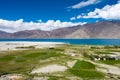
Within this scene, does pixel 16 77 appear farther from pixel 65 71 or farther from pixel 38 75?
pixel 65 71

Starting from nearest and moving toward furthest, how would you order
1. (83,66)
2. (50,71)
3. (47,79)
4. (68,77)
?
(47,79) → (68,77) → (50,71) → (83,66)

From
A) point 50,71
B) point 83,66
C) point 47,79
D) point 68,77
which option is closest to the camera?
point 47,79

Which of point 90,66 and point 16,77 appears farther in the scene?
point 90,66

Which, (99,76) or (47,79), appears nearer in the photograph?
(47,79)

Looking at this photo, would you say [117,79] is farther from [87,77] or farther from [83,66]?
[83,66]

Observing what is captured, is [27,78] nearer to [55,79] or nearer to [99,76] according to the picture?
[55,79]

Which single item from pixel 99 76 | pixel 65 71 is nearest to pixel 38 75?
pixel 65 71

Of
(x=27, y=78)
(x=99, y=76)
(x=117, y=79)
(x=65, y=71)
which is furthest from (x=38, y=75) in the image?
(x=117, y=79)

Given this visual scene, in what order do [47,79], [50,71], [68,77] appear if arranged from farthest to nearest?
[50,71] → [68,77] → [47,79]
